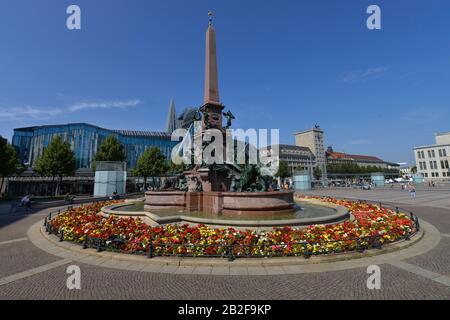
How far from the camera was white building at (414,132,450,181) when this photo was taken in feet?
328

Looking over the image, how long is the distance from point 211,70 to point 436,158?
131 m

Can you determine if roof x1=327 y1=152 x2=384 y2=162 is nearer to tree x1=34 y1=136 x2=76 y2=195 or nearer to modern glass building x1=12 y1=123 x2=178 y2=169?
modern glass building x1=12 y1=123 x2=178 y2=169

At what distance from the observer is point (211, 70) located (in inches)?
837

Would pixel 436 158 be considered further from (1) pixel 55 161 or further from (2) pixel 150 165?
(1) pixel 55 161

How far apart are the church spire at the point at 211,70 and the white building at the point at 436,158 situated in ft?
405

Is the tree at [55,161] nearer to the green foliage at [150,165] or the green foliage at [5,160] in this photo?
the green foliage at [5,160]

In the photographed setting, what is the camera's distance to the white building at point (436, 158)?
10010cm

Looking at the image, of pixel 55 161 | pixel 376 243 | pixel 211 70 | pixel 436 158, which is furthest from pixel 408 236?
pixel 436 158

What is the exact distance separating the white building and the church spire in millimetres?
123379

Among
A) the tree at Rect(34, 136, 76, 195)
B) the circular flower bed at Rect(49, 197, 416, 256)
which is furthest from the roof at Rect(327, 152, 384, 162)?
the circular flower bed at Rect(49, 197, 416, 256)

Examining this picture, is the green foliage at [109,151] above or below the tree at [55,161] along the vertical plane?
above

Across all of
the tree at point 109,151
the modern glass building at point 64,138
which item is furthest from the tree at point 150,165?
the modern glass building at point 64,138

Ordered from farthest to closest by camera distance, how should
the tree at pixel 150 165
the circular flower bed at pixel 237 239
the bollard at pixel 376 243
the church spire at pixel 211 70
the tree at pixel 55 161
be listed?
the tree at pixel 150 165 < the tree at pixel 55 161 < the church spire at pixel 211 70 < the bollard at pixel 376 243 < the circular flower bed at pixel 237 239
